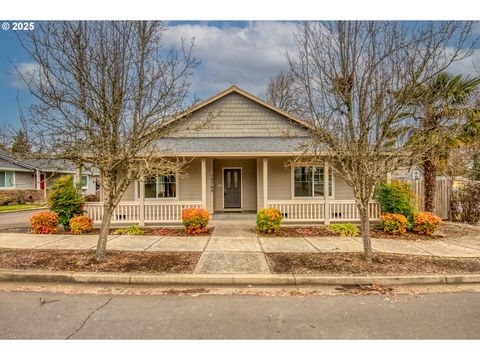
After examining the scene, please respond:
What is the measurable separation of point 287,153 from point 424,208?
596 centimetres

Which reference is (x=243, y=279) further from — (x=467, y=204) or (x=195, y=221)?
(x=467, y=204)

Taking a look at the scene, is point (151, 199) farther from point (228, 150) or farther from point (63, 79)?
point (63, 79)

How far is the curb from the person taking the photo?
4.98 meters

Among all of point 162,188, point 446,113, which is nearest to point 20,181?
point 162,188

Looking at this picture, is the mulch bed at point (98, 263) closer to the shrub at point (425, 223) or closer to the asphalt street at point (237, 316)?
the asphalt street at point (237, 316)

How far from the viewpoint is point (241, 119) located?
13039mm

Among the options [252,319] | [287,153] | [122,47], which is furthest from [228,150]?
[252,319]

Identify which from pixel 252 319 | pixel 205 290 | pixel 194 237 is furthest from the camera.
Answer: pixel 194 237

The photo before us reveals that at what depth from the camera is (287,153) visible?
10094mm

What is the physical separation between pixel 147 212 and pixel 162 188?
5.95ft

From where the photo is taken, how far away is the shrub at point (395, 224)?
8.68m

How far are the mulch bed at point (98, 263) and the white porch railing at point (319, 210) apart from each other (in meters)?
4.89

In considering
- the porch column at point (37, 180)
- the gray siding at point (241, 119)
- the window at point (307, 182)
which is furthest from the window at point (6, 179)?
the window at point (307, 182)

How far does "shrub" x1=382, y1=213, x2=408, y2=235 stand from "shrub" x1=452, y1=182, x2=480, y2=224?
14.7 feet
